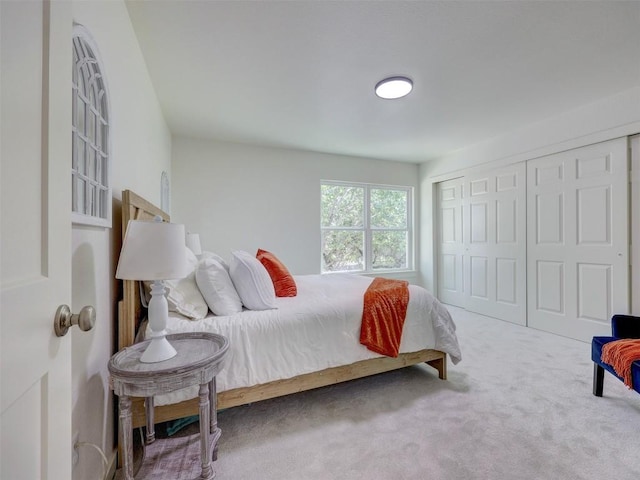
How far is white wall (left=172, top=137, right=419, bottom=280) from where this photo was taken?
3920mm

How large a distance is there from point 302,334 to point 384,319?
2.02 ft

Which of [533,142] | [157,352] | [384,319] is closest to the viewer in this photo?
[157,352]

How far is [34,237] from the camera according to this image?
0.57m

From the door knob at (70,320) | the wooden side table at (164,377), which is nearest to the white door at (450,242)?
the wooden side table at (164,377)

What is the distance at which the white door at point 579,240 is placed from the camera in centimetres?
289

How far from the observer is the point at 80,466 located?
3.61 ft

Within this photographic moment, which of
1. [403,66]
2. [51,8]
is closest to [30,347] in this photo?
[51,8]

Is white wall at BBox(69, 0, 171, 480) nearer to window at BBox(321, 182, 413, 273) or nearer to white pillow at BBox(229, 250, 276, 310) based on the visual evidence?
white pillow at BBox(229, 250, 276, 310)

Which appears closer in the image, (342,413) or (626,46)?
(342,413)

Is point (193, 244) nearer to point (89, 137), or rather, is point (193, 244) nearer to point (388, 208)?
point (89, 137)

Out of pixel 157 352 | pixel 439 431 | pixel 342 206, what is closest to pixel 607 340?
pixel 439 431

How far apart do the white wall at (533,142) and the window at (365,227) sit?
35 cm

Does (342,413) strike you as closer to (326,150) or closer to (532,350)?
(532,350)

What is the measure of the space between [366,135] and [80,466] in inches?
150
